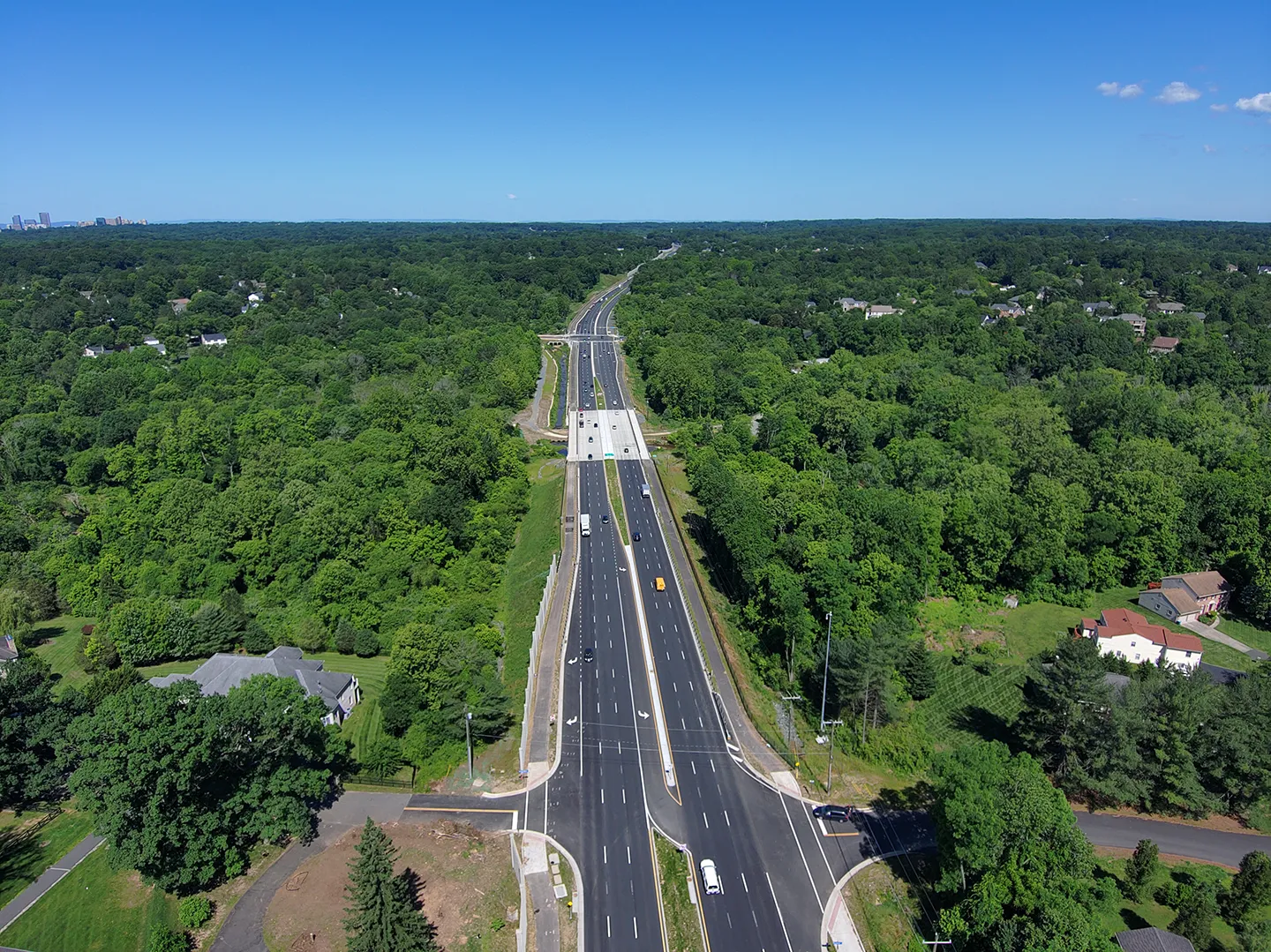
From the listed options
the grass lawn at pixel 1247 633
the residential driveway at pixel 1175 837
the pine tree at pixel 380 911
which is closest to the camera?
the pine tree at pixel 380 911

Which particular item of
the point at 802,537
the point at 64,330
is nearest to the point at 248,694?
the point at 802,537

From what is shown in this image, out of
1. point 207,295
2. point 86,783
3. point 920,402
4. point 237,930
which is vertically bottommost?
point 237,930

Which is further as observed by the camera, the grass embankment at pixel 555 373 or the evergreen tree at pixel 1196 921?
the grass embankment at pixel 555 373

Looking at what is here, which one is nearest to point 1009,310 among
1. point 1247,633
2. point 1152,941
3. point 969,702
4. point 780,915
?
point 1247,633

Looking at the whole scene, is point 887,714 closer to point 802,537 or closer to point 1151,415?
point 802,537

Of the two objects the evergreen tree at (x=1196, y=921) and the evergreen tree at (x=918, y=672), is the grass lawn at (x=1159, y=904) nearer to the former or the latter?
the evergreen tree at (x=1196, y=921)

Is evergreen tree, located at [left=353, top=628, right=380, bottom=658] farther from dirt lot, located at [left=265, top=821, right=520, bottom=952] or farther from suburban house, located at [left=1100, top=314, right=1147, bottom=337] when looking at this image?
suburban house, located at [left=1100, top=314, right=1147, bottom=337]

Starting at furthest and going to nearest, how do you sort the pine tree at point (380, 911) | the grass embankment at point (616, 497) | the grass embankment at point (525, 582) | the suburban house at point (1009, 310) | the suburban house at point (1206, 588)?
the suburban house at point (1009, 310) → the grass embankment at point (616, 497) → the suburban house at point (1206, 588) → the grass embankment at point (525, 582) → the pine tree at point (380, 911)

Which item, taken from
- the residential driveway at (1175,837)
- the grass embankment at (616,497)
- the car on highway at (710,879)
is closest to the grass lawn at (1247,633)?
the residential driveway at (1175,837)
